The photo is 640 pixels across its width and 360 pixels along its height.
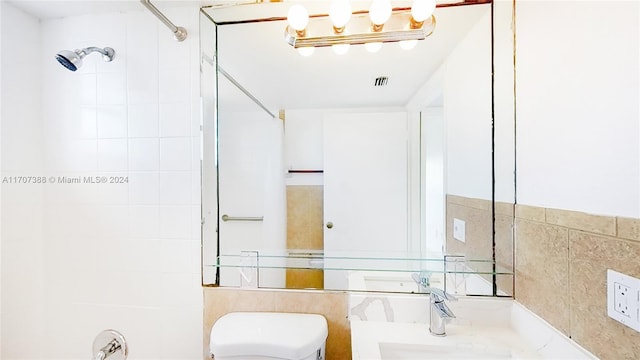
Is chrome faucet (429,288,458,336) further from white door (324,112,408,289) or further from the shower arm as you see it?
the shower arm

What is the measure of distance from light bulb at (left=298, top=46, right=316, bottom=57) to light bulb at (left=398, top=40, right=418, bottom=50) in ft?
1.18

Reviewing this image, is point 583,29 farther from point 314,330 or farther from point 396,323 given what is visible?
point 314,330

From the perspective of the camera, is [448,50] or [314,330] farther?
[448,50]

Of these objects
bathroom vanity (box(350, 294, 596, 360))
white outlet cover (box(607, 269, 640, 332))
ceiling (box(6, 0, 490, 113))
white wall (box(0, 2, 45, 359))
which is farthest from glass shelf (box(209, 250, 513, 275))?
white wall (box(0, 2, 45, 359))

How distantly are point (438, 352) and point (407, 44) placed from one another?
1.15 m

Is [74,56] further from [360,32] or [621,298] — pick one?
[621,298]

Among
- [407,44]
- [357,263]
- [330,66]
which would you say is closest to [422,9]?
[407,44]

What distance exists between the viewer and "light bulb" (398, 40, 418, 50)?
1141mm

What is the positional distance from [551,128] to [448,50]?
1.81 ft

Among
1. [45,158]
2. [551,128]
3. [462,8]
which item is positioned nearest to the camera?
[551,128]

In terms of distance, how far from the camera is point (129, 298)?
1.25m

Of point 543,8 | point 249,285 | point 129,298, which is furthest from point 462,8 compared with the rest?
point 129,298

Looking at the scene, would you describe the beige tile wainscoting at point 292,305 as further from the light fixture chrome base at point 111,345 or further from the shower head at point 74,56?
the shower head at point 74,56

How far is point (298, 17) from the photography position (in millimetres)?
1084
